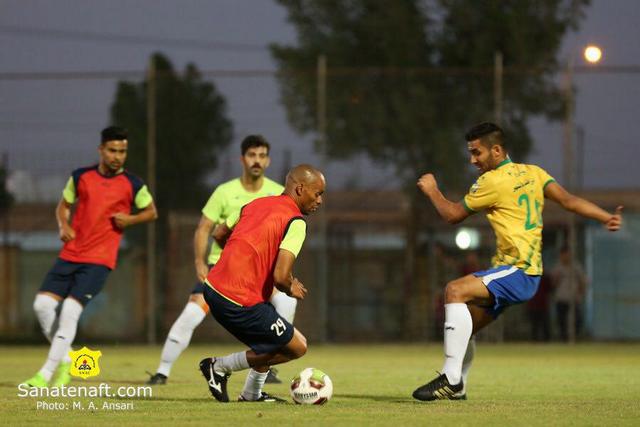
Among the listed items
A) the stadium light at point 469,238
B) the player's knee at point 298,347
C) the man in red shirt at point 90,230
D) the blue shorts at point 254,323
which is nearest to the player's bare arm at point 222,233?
the blue shorts at point 254,323

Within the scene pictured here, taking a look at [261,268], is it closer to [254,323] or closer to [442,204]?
[254,323]

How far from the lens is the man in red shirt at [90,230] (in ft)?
37.3

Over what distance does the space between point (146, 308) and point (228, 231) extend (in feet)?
43.2

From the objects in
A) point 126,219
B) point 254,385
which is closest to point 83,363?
point 126,219

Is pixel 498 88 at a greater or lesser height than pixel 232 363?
greater

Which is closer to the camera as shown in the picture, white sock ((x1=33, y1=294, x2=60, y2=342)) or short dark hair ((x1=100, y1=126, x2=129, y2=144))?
white sock ((x1=33, y1=294, x2=60, y2=342))

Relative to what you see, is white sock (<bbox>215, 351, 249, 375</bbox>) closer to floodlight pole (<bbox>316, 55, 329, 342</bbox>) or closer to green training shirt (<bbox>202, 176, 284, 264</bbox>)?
green training shirt (<bbox>202, 176, 284, 264</bbox>)

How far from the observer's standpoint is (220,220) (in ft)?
39.2

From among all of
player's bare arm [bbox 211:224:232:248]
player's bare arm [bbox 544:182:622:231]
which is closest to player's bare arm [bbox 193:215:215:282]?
player's bare arm [bbox 211:224:232:248]

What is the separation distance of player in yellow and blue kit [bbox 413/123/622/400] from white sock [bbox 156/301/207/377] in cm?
301

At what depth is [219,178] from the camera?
21750 millimetres

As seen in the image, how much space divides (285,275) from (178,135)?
45.7 ft

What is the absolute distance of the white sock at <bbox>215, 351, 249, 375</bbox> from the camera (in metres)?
8.96

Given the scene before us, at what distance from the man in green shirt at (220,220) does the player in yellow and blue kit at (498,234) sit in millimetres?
2517
